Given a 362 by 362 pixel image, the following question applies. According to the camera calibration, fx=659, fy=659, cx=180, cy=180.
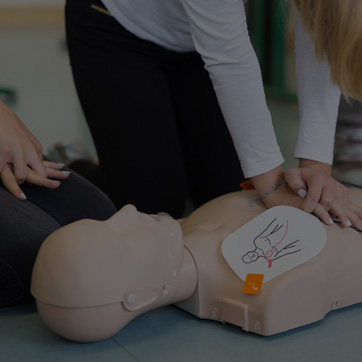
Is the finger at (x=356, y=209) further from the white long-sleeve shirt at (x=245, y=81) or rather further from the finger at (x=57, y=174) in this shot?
the finger at (x=57, y=174)

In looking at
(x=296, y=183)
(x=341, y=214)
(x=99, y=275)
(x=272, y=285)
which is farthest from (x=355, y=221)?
(x=99, y=275)

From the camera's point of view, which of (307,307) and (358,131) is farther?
(358,131)

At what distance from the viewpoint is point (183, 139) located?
199 cm

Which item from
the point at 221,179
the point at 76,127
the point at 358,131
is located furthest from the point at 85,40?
the point at 76,127

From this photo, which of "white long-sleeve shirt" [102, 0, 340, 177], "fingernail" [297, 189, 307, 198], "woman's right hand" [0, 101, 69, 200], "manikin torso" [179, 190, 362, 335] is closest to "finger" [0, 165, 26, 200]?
"woman's right hand" [0, 101, 69, 200]

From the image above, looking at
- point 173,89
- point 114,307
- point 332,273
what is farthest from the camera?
point 173,89

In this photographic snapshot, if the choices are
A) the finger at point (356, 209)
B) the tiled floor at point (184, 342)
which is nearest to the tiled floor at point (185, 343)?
the tiled floor at point (184, 342)

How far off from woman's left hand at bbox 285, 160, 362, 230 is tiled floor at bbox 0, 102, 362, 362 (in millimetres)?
186

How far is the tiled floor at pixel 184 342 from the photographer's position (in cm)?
112

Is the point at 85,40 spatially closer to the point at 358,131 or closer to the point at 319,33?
the point at 319,33

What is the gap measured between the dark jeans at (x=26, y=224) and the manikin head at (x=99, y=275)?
0.71 feet

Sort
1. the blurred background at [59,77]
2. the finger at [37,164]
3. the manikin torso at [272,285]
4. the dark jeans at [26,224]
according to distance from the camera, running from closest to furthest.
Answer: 1. the manikin torso at [272,285]
2. the dark jeans at [26,224]
3. the finger at [37,164]
4. the blurred background at [59,77]

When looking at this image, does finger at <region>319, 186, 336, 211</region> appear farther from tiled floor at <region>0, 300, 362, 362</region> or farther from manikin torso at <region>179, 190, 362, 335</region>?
tiled floor at <region>0, 300, 362, 362</region>

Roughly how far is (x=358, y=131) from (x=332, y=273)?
4.67 feet
